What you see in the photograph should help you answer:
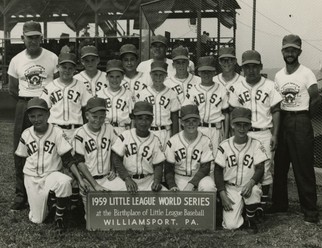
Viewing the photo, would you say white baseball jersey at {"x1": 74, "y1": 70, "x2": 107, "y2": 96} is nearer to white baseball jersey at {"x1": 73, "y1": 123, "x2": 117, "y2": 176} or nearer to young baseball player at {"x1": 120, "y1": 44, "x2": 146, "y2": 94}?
young baseball player at {"x1": 120, "y1": 44, "x2": 146, "y2": 94}

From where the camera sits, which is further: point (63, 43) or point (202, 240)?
point (63, 43)

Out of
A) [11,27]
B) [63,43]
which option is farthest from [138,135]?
[11,27]

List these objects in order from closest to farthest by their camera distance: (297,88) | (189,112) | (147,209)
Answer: (147,209) → (189,112) → (297,88)

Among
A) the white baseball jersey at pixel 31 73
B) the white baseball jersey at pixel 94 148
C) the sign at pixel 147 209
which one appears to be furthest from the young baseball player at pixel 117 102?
the sign at pixel 147 209

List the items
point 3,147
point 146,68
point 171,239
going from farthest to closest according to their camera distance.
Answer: point 3,147
point 146,68
point 171,239

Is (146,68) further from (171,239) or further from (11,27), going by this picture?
(11,27)

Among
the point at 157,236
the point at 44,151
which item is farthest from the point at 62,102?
the point at 157,236

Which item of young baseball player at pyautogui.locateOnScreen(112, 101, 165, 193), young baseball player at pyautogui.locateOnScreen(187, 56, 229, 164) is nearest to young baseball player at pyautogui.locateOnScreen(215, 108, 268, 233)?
young baseball player at pyautogui.locateOnScreen(187, 56, 229, 164)

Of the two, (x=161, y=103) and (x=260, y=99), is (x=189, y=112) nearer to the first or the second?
(x=161, y=103)
